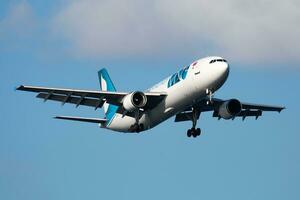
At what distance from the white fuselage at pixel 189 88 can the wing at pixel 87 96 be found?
0.63m

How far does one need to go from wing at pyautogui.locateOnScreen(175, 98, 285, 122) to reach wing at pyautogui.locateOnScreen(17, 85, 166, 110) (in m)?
4.09

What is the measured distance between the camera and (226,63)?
211ft

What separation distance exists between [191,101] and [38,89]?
35.8ft

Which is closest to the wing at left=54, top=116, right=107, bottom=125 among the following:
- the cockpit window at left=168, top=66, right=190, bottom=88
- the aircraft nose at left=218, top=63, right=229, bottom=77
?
the cockpit window at left=168, top=66, right=190, bottom=88

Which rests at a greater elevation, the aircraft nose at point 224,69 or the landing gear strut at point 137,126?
the aircraft nose at point 224,69

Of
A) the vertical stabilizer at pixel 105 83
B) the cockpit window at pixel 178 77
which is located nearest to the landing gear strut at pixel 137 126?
the cockpit window at pixel 178 77

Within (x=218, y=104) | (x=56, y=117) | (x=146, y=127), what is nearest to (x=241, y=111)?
(x=218, y=104)

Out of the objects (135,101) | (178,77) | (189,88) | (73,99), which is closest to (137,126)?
(135,101)

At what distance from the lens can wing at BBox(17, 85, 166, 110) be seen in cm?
6644

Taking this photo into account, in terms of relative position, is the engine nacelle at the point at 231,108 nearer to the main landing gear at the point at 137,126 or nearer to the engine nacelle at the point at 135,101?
the main landing gear at the point at 137,126

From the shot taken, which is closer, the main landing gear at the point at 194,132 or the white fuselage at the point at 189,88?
the white fuselage at the point at 189,88

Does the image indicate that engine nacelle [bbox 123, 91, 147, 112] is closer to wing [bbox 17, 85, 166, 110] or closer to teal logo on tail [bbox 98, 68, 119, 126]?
wing [bbox 17, 85, 166, 110]

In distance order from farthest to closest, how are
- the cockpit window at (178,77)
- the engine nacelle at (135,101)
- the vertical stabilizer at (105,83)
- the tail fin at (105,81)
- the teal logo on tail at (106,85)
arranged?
the tail fin at (105,81), the vertical stabilizer at (105,83), the teal logo on tail at (106,85), the engine nacelle at (135,101), the cockpit window at (178,77)

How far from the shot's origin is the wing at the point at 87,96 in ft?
218
